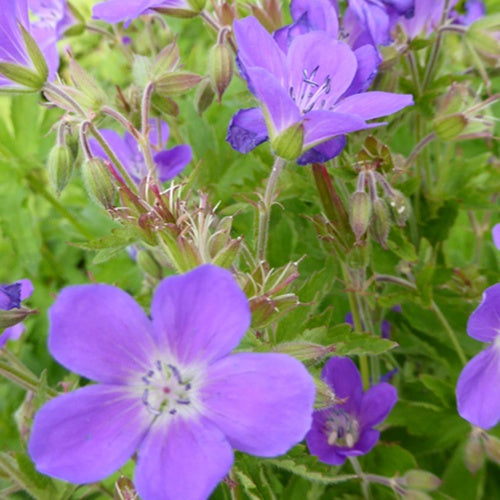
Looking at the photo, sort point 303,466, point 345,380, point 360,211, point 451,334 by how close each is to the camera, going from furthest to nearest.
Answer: point 451,334, point 345,380, point 360,211, point 303,466

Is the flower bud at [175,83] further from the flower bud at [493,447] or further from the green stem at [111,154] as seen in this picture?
the flower bud at [493,447]

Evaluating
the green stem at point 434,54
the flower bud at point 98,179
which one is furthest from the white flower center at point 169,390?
A: the green stem at point 434,54

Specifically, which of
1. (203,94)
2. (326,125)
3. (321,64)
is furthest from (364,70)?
(203,94)

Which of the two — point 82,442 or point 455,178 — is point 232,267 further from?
point 455,178

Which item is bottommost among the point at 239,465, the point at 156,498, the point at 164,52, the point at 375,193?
the point at 239,465

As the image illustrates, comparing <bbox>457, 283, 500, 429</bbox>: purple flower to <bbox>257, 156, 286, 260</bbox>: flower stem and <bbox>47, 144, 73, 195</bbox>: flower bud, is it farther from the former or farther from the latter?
<bbox>47, 144, 73, 195</bbox>: flower bud

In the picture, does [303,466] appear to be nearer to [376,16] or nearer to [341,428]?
[341,428]

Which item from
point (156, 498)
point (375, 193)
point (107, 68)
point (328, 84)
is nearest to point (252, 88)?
point (328, 84)
